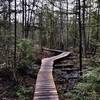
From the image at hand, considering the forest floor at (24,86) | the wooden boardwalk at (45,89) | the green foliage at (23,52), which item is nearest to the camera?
the wooden boardwalk at (45,89)

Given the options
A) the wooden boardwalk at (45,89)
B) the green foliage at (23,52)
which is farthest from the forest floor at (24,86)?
the green foliage at (23,52)

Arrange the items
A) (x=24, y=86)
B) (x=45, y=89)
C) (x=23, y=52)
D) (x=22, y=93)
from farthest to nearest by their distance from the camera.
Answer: (x=23, y=52) → (x=24, y=86) → (x=22, y=93) → (x=45, y=89)

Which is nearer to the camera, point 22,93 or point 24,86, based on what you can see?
point 22,93

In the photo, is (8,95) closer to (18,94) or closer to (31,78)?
(18,94)

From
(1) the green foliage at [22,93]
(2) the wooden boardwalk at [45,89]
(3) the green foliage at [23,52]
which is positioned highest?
(3) the green foliage at [23,52]

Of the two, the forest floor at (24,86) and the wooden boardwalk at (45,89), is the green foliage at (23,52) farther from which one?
the wooden boardwalk at (45,89)

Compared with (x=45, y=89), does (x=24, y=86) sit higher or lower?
lower

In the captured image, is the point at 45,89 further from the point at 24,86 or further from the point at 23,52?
the point at 23,52

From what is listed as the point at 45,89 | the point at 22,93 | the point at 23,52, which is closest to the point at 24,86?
the point at 22,93

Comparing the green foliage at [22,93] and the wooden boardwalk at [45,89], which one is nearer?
the wooden boardwalk at [45,89]

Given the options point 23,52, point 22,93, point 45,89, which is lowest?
point 22,93

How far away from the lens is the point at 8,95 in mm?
11641

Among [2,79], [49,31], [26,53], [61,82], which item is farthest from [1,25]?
[49,31]

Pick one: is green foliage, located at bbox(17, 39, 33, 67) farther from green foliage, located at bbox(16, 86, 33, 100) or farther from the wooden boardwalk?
green foliage, located at bbox(16, 86, 33, 100)
